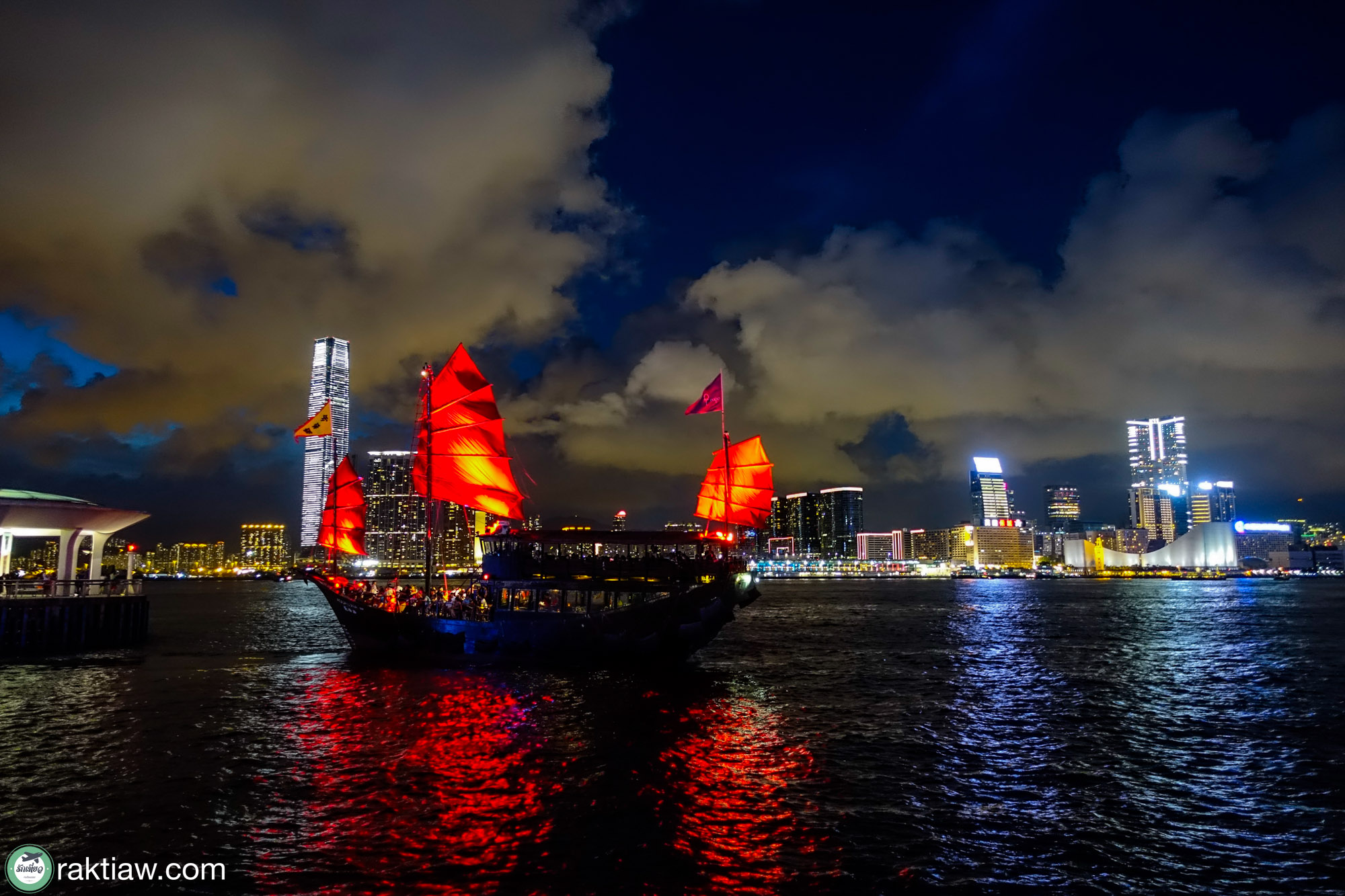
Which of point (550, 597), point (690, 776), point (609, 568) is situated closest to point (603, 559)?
point (609, 568)

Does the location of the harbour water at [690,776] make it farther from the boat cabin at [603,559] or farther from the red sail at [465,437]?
the red sail at [465,437]

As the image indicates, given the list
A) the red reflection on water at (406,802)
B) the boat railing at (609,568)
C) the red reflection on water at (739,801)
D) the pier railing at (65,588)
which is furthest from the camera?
the pier railing at (65,588)

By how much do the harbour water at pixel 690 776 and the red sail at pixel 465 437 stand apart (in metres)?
13.4

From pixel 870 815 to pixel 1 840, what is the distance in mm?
16770

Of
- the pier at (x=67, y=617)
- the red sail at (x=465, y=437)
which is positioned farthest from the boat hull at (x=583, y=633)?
the pier at (x=67, y=617)

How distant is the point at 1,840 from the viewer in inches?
596

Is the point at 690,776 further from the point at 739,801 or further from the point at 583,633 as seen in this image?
the point at 583,633

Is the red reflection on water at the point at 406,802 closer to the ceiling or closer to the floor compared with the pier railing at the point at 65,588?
closer to the floor

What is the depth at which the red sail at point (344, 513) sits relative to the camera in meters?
Result: 58.6

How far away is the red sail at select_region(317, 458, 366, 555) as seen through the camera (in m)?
58.6

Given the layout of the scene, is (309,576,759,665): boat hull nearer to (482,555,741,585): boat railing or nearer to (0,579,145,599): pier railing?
(482,555,741,585): boat railing

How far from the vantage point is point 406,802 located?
57.4 ft

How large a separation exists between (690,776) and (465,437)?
34902 millimetres

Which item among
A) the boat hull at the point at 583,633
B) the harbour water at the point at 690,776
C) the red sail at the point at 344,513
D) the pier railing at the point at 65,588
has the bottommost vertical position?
the harbour water at the point at 690,776
